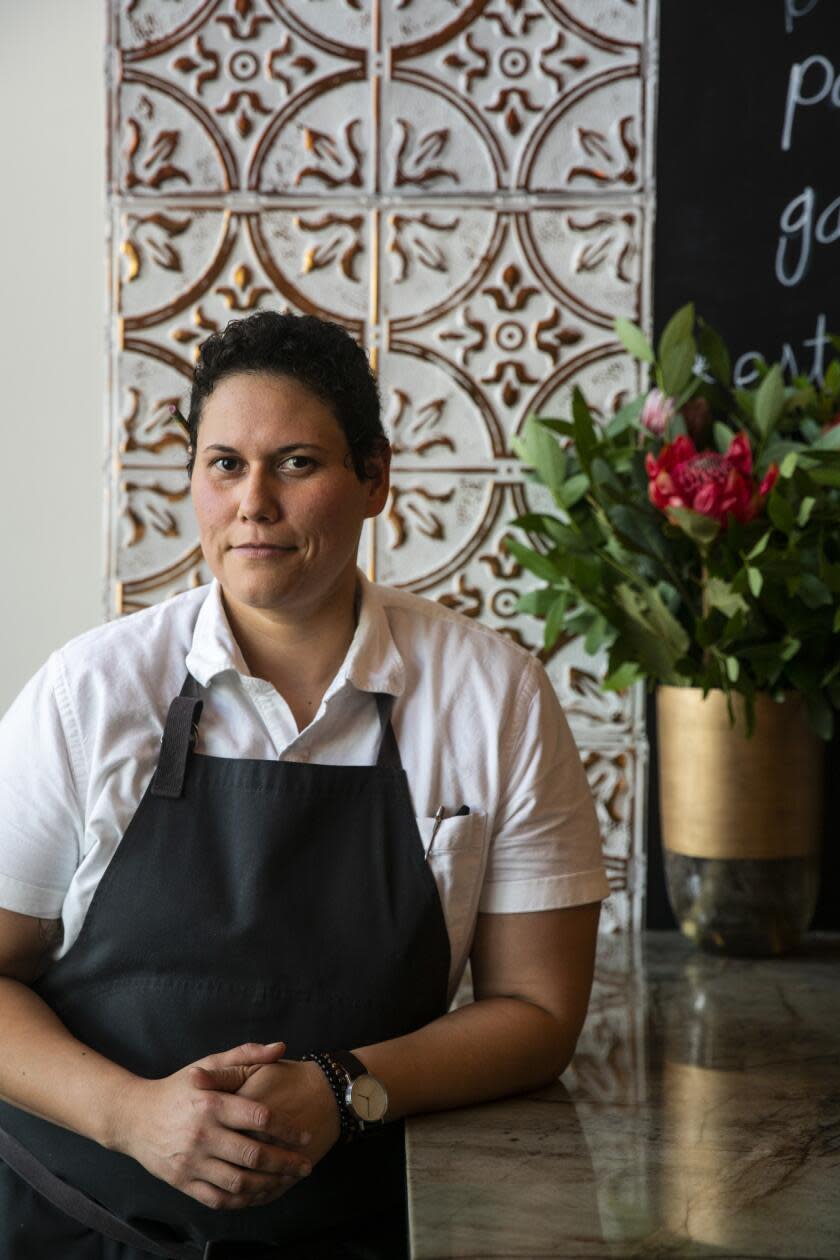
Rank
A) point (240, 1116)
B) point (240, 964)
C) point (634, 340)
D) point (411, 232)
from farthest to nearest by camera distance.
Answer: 1. point (411, 232)
2. point (634, 340)
3. point (240, 964)
4. point (240, 1116)

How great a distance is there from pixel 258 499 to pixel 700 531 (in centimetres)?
57

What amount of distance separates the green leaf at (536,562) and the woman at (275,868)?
46 cm

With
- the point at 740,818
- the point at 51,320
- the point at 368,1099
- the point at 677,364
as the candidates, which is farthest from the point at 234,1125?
the point at 51,320

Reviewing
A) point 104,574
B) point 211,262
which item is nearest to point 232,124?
point 211,262

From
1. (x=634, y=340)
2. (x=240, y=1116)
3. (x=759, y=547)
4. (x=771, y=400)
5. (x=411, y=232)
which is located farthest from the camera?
(x=411, y=232)

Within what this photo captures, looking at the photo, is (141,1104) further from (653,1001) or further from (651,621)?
(651,621)

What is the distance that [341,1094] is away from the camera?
1129 mm

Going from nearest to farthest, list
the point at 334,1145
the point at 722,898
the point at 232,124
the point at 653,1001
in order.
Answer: the point at 334,1145 < the point at 653,1001 < the point at 722,898 < the point at 232,124

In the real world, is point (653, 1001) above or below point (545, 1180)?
below

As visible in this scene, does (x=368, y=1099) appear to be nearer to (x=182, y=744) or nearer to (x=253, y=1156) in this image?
(x=253, y=1156)

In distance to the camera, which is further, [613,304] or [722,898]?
[613,304]

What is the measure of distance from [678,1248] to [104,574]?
1262 mm

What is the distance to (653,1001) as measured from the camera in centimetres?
159

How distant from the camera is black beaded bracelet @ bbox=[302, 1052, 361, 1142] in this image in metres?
1.13
